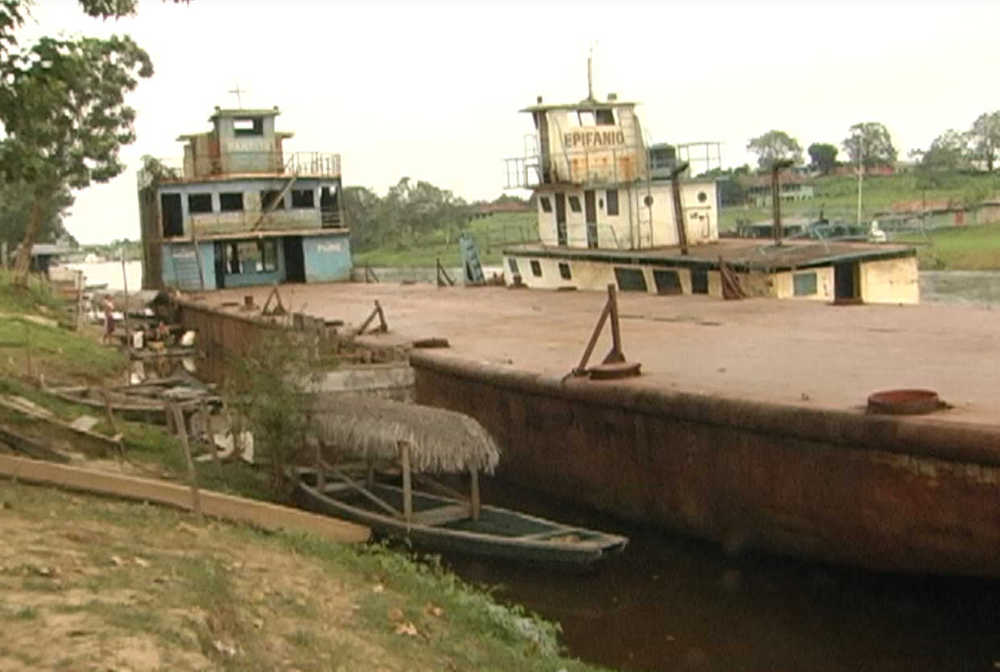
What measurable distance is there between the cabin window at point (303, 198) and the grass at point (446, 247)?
32049mm

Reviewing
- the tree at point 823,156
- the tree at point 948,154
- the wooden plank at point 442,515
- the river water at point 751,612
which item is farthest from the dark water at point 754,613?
the tree at point 823,156

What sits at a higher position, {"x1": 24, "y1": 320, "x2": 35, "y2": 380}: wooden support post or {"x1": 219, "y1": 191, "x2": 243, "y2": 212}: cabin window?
{"x1": 219, "y1": 191, "x2": 243, "y2": 212}: cabin window

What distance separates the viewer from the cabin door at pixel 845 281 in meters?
24.1

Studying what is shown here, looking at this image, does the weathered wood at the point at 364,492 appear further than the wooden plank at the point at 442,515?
Yes

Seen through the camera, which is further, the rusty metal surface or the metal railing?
the metal railing

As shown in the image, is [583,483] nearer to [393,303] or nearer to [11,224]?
[393,303]

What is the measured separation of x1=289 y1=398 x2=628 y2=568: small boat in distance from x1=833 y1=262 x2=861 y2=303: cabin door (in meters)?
12.8

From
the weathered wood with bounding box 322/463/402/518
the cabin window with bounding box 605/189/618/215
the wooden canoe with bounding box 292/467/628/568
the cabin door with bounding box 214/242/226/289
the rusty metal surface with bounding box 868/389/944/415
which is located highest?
the cabin window with bounding box 605/189/618/215

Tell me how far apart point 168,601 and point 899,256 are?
19879 millimetres

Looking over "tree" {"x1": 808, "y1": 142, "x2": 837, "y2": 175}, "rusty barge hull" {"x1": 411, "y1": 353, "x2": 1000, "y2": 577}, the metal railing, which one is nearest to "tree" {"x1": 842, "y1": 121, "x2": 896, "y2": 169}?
"tree" {"x1": 808, "y1": 142, "x2": 837, "y2": 175}

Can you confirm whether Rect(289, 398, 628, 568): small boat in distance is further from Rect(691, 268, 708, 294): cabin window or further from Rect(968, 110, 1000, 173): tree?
Rect(968, 110, 1000, 173): tree

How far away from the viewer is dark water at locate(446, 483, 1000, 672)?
977 centimetres

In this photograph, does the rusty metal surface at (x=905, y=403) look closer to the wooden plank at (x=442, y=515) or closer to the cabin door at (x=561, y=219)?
the wooden plank at (x=442, y=515)

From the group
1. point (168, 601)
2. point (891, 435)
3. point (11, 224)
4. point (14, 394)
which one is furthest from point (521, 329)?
point (11, 224)
